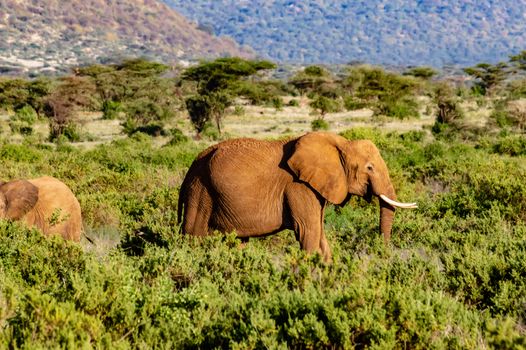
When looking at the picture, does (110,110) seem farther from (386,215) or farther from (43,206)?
(386,215)

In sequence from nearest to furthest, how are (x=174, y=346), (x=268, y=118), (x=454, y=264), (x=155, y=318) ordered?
(x=174, y=346), (x=155, y=318), (x=454, y=264), (x=268, y=118)

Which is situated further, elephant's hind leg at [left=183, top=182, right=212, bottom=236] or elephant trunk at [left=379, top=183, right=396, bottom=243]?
elephant trunk at [left=379, top=183, right=396, bottom=243]

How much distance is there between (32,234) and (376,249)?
125 inches

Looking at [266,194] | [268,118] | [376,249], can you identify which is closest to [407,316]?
[376,249]

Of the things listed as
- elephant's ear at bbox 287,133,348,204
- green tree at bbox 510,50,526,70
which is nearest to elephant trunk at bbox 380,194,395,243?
elephant's ear at bbox 287,133,348,204

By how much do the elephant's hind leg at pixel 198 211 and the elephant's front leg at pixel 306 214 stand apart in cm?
82

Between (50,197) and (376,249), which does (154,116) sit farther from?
(376,249)

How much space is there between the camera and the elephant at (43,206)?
795 centimetres

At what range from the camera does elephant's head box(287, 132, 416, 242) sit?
6.70m

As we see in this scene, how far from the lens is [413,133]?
2595 centimetres

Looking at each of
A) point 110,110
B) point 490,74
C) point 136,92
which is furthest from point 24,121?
point 490,74

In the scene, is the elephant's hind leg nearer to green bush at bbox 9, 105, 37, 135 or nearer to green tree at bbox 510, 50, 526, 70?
green bush at bbox 9, 105, 37, 135

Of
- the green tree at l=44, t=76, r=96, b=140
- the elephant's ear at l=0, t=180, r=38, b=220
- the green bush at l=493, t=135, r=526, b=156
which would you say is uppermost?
the elephant's ear at l=0, t=180, r=38, b=220

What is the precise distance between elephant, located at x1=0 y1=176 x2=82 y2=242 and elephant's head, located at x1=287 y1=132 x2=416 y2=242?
2792 millimetres
